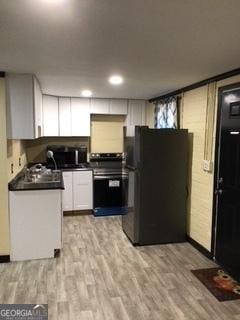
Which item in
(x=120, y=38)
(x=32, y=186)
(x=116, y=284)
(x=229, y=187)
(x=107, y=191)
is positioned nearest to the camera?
(x=120, y=38)

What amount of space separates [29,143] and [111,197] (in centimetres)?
194

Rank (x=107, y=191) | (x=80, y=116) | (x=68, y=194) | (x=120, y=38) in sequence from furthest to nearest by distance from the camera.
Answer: (x=80, y=116) < (x=107, y=191) < (x=68, y=194) < (x=120, y=38)

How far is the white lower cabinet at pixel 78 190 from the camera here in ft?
17.0

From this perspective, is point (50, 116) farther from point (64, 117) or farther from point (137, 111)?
point (137, 111)

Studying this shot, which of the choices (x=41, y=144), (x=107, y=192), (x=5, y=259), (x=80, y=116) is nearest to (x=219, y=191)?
(x=107, y=192)

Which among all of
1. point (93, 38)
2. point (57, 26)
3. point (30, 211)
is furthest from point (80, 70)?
point (30, 211)

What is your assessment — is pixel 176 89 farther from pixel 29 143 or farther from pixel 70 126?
pixel 29 143

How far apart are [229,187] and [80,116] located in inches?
128

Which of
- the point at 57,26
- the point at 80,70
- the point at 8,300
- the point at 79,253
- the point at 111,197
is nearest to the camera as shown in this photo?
the point at 57,26

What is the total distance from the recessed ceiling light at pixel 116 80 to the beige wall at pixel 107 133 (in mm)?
2048

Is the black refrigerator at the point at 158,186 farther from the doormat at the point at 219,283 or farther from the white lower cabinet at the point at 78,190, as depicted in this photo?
the white lower cabinet at the point at 78,190

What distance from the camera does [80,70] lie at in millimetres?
2943

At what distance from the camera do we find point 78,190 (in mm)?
5234

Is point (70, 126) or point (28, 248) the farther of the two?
point (70, 126)
